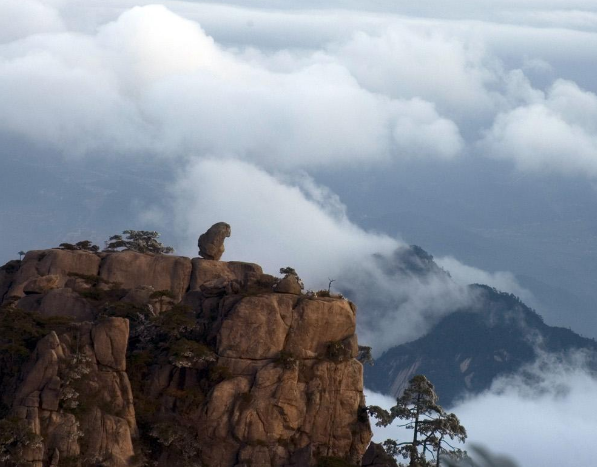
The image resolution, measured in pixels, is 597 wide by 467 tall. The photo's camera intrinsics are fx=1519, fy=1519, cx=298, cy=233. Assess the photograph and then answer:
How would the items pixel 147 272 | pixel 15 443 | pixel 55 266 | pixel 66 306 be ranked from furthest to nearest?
1. pixel 147 272
2. pixel 55 266
3. pixel 66 306
4. pixel 15 443

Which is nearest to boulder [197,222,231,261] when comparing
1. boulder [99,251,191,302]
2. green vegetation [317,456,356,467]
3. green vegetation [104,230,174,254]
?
boulder [99,251,191,302]

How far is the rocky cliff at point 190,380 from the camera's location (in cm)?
11081

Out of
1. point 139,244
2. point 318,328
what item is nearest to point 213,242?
point 139,244

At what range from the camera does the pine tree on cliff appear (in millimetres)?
116875

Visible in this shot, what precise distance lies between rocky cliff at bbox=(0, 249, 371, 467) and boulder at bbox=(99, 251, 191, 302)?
9.12m

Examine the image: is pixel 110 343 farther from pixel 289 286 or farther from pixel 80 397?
pixel 289 286

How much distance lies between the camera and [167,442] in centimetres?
11288

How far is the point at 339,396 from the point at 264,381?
6.44 meters

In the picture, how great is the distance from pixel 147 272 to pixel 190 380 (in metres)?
20.3

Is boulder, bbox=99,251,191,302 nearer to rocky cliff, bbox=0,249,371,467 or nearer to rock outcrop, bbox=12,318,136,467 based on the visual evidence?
rocky cliff, bbox=0,249,371,467

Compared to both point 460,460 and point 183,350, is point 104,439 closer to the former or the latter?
point 183,350

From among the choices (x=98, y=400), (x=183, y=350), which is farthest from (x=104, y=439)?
(x=183, y=350)

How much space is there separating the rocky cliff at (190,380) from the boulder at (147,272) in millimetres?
9120

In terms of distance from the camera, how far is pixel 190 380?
119125mm
